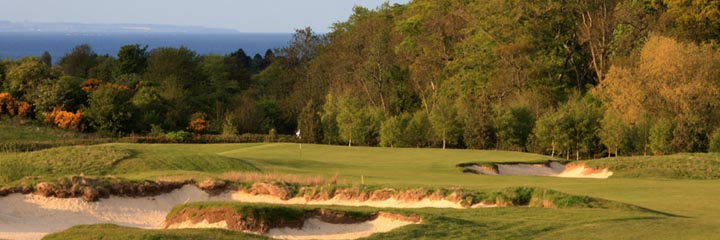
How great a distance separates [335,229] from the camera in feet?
73.5

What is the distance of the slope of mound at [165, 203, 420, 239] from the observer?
21734 mm

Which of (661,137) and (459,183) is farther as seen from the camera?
(661,137)

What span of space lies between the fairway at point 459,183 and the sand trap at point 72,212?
289 cm

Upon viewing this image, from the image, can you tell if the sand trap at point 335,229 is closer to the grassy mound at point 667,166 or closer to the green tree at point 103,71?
the grassy mound at point 667,166

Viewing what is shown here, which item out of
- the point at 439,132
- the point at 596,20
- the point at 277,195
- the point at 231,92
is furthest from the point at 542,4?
the point at 277,195

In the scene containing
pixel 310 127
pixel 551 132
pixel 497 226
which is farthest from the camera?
pixel 310 127

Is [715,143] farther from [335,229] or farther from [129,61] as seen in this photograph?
[129,61]

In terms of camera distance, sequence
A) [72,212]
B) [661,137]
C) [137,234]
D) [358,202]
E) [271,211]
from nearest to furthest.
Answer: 1. [137,234]
2. [271,211]
3. [72,212]
4. [358,202]
5. [661,137]

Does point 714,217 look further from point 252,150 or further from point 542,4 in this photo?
point 542,4

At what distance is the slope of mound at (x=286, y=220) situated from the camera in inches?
856

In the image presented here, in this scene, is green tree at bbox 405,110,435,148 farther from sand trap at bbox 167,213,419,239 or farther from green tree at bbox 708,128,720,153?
sand trap at bbox 167,213,419,239

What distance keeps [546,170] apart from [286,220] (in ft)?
89.4

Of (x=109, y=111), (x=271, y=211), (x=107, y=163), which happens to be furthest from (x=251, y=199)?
(x=109, y=111)

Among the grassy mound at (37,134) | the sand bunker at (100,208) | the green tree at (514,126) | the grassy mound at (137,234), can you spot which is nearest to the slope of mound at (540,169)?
the green tree at (514,126)
